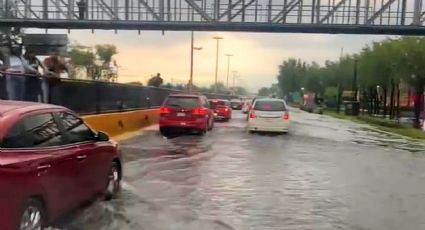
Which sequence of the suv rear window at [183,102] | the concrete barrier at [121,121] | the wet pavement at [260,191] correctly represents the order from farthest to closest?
the suv rear window at [183,102] → the concrete barrier at [121,121] → the wet pavement at [260,191]

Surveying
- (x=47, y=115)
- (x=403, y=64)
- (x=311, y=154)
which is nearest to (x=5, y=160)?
(x=47, y=115)

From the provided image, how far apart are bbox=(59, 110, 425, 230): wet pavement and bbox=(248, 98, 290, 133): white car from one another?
8102 mm

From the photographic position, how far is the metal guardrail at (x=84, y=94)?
15672mm

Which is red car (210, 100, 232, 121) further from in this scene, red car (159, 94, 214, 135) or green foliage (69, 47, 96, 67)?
green foliage (69, 47, 96, 67)

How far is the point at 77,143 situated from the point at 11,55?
10.7 metres

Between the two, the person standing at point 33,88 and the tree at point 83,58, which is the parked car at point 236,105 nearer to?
the tree at point 83,58

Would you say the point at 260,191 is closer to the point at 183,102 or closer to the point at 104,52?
the point at 183,102

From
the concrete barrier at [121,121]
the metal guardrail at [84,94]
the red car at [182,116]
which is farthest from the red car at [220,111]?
the red car at [182,116]

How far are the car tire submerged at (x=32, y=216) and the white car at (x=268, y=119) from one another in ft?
68.4

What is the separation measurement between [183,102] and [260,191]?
1531 cm

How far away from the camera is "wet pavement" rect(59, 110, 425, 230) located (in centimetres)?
819

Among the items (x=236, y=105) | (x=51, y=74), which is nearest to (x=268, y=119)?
(x=51, y=74)

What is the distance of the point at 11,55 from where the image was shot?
17750 millimetres

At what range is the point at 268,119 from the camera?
27.2 metres
